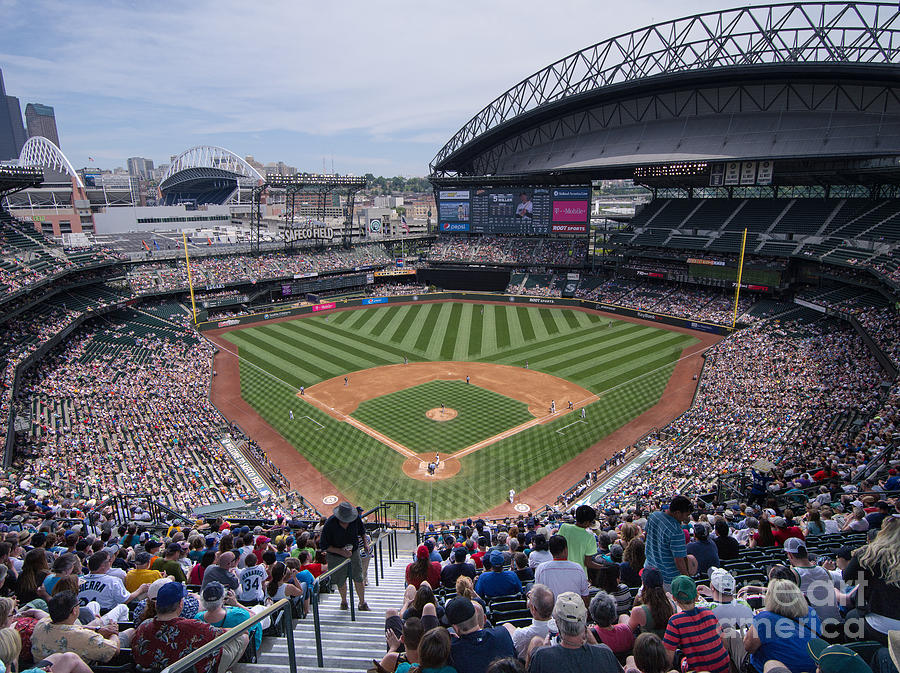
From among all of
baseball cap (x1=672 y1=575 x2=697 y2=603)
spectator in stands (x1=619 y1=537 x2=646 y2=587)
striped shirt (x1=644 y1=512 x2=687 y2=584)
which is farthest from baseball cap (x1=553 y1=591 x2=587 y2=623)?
spectator in stands (x1=619 y1=537 x2=646 y2=587)

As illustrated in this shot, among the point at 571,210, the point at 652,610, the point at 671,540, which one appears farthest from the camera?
the point at 571,210

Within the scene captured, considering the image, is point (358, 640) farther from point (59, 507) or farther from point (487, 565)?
point (59, 507)

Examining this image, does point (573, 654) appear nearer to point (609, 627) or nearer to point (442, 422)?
→ point (609, 627)

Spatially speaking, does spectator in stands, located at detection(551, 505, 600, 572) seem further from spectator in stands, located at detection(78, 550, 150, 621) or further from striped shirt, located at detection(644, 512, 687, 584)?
spectator in stands, located at detection(78, 550, 150, 621)

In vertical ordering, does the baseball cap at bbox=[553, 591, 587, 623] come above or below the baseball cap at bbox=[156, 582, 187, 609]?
above

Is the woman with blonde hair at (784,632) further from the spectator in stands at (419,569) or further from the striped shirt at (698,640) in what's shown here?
the spectator in stands at (419,569)

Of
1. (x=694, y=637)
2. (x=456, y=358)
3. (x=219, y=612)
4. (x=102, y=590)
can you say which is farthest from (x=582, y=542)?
(x=456, y=358)
